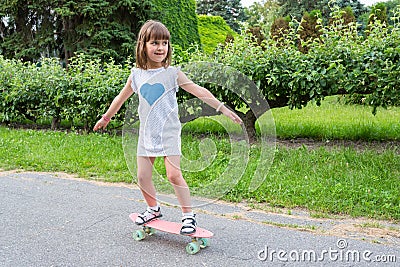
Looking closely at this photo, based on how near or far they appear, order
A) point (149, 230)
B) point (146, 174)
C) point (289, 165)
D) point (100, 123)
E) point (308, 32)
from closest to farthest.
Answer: point (146, 174)
point (149, 230)
point (100, 123)
point (289, 165)
point (308, 32)

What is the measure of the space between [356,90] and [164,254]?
395 centimetres

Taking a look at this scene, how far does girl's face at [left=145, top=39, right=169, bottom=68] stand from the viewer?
3475 mm

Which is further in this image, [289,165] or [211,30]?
[211,30]

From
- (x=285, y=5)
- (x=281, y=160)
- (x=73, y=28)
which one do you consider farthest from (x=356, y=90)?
(x=285, y=5)

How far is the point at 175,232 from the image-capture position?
356cm

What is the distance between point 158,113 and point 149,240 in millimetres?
→ 1036

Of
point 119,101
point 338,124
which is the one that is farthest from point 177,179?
point 338,124

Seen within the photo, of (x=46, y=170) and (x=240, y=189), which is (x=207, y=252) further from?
(x=46, y=170)

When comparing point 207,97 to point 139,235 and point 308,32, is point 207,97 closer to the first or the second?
point 139,235

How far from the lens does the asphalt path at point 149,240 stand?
3299 mm

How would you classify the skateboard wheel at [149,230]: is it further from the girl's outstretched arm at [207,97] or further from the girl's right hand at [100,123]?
the girl's outstretched arm at [207,97]

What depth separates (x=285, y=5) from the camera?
40.7 meters

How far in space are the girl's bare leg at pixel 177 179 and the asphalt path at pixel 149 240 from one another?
283 millimetres

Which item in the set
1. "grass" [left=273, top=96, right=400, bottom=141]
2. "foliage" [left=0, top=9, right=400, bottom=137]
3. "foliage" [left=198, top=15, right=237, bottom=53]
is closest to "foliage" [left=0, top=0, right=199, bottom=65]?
"foliage" [left=198, top=15, right=237, bottom=53]
